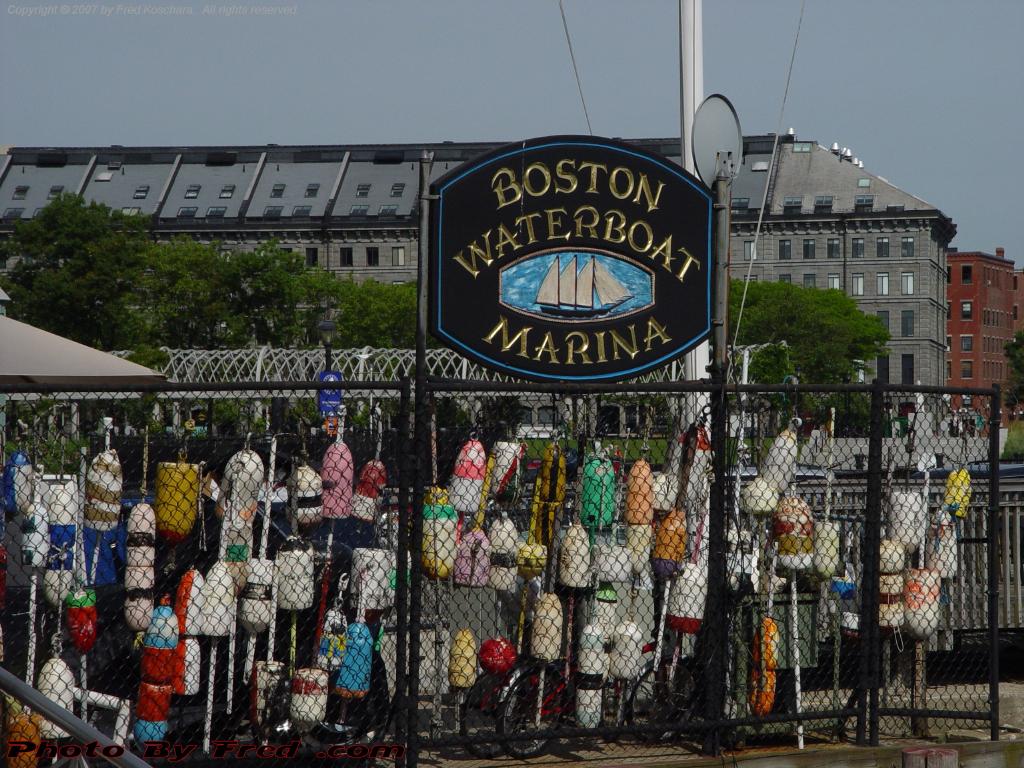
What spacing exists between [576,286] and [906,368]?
104 m

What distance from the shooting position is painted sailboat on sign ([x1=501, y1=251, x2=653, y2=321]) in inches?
302

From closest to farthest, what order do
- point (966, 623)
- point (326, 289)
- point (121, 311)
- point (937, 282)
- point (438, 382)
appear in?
point (438, 382), point (966, 623), point (121, 311), point (326, 289), point (937, 282)

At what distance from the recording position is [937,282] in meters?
107

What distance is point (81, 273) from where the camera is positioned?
48375mm

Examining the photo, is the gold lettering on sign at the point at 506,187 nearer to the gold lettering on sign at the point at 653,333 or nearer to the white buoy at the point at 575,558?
the gold lettering on sign at the point at 653,333

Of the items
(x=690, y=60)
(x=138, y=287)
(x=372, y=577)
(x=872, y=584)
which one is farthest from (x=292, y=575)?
(x=138, y=287)

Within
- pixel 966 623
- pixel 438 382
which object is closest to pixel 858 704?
pixel 966 623

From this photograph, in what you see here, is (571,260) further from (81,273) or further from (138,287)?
(138,287)

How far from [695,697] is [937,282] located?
4128 inches

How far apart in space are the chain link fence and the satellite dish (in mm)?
1545

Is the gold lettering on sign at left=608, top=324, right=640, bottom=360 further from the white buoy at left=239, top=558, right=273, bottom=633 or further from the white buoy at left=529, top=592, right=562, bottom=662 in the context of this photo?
the white buoy at left=239, top=558, right=273, bottom=633

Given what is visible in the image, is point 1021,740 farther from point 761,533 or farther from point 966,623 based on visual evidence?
point 761,533

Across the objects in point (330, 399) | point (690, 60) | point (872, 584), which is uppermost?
point (690, 60)

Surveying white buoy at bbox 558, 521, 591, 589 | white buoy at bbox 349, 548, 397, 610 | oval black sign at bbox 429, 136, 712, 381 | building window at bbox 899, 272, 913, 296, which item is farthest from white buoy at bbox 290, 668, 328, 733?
building window at bbox 899, 272, 913, 296
